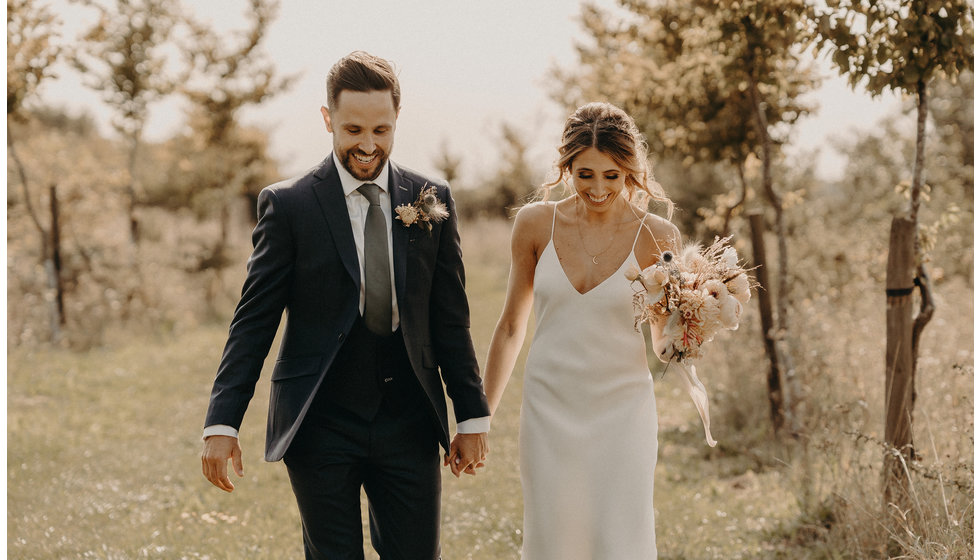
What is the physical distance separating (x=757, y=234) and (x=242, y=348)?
5.46 m

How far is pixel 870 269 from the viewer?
988cm

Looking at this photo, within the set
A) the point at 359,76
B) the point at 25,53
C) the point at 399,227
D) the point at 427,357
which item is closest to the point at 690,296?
the point at 427,357

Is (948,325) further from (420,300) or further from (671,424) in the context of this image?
(420,300)

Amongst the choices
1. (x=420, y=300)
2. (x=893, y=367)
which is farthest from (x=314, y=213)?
(x=893, y=367)

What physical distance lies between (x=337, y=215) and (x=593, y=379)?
4.26 feet

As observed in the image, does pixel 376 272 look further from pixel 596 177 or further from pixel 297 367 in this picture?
pixel 596 177

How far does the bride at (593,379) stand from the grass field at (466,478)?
1.47 meters

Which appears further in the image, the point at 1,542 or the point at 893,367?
the point at 1,542

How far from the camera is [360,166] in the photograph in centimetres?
309

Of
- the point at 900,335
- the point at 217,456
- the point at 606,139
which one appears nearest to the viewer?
the point at 217,456

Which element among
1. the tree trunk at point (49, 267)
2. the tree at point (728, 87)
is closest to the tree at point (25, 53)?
the tree trunk at point (49, 267)

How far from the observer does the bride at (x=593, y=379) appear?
141 inches

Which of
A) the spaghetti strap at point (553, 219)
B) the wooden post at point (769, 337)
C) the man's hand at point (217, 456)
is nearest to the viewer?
the man's hand at point (217, 456)

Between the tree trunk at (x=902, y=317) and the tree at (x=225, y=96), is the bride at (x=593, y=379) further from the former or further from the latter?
the tree at (x=225, y=96)
